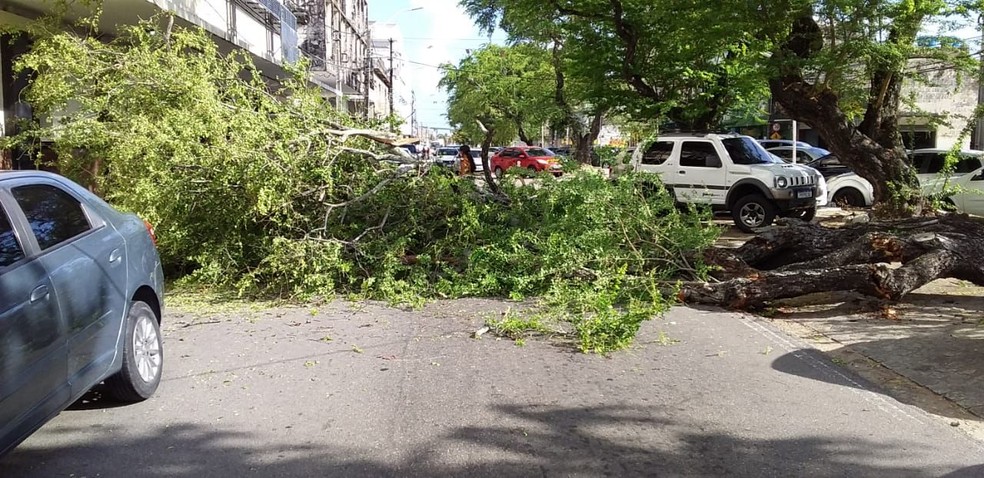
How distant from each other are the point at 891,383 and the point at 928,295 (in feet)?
11.7

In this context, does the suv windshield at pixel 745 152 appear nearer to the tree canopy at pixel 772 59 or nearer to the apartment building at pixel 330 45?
the tree canopy at pixel 772 59

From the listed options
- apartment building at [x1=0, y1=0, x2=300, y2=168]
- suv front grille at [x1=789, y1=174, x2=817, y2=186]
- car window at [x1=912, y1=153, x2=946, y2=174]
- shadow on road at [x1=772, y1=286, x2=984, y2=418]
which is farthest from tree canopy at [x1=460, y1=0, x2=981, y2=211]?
apartment building at [x1=0, y1=0, x2=300, y2=168]

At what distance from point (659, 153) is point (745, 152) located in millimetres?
1715

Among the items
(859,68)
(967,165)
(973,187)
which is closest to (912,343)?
(859,68)

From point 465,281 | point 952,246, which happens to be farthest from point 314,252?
point 952,246

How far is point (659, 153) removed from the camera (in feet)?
49.8

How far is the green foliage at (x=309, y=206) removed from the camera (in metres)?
8.17

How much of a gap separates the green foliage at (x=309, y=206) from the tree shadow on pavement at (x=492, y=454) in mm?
2825

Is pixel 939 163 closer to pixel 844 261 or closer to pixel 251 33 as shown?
pixel 844 261

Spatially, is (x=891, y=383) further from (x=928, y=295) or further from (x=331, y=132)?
(x=331, y=132)

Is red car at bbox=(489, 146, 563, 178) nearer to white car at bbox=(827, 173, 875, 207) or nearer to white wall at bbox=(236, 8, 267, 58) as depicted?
white wall at bbox=(236, 8, 267, 58)

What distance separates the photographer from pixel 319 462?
13.3 ft

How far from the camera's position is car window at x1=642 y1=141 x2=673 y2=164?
15070mm

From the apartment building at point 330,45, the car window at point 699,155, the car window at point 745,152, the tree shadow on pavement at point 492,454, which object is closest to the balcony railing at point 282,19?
the apartment building at point 330,45
